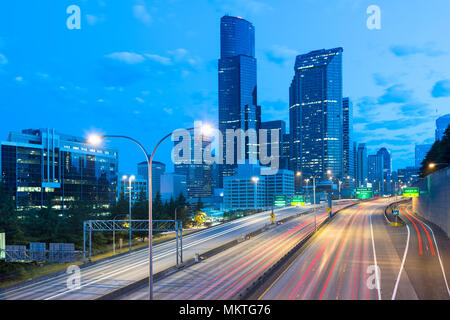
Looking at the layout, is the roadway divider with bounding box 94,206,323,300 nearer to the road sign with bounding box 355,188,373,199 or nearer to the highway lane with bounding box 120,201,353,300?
the highway lane with bounding box 120,201,353,300

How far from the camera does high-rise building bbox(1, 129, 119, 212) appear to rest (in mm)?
103812

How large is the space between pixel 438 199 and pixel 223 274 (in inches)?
1802

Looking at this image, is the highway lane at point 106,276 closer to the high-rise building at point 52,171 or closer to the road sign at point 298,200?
the road sign at point 298,200

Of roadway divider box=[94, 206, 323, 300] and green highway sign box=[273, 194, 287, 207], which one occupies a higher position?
green highway sign box=[273, 194, 287, 207]

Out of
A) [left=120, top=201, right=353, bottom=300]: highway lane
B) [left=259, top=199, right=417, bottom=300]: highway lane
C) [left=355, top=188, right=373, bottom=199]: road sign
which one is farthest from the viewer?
[left=355, top=188, right=373, bottom=199]: road sign

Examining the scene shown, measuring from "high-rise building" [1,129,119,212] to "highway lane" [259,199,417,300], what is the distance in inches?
2981

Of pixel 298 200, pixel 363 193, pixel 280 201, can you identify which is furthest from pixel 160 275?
pixel 363 193

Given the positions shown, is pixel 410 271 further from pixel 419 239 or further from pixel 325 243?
pixel 419 239

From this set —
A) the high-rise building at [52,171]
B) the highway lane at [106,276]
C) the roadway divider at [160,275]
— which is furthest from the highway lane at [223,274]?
the high-rise building at [52,171]

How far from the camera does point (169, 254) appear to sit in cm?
4509

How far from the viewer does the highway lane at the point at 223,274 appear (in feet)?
84.0

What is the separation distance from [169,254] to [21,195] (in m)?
81.4

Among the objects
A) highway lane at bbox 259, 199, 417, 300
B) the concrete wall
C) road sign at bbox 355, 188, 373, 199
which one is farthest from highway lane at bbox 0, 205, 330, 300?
road sign at bbox 355, 188, 373, 199
